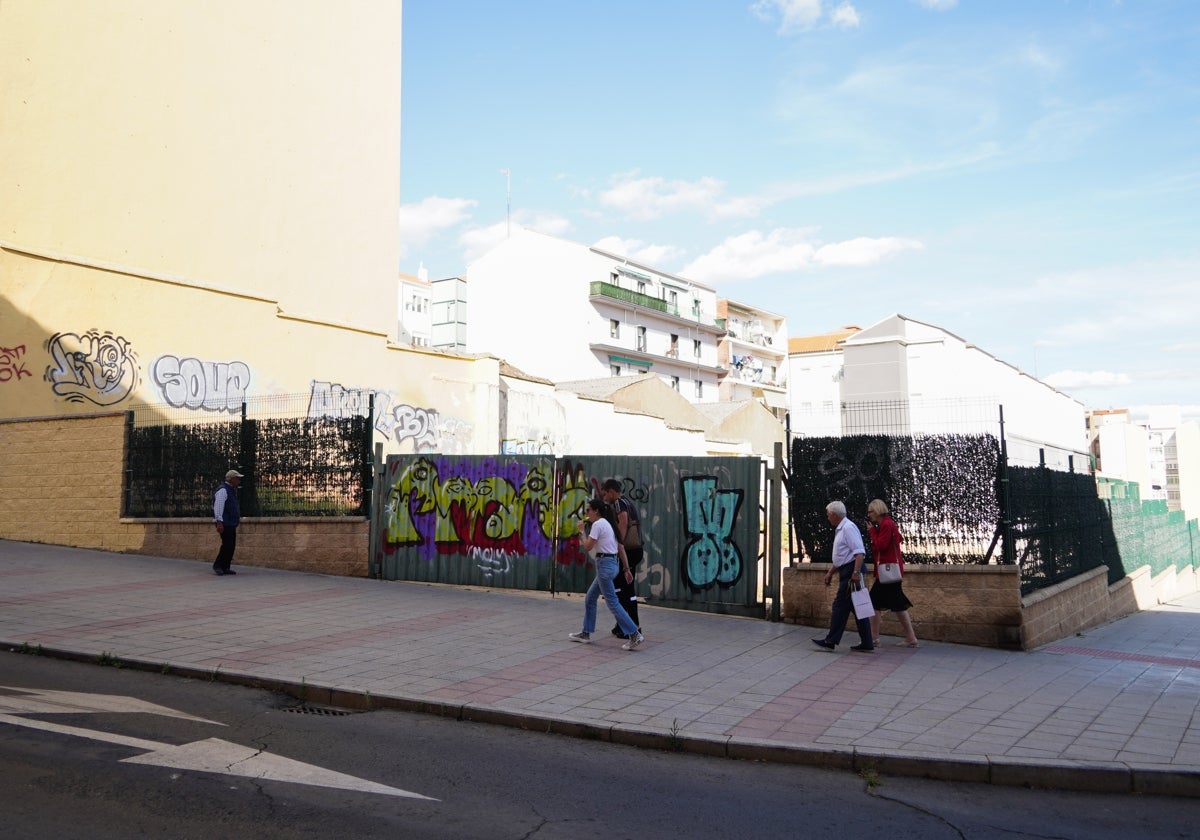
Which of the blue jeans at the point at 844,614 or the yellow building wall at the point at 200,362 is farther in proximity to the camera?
the yellow building wall at the point at 200,362

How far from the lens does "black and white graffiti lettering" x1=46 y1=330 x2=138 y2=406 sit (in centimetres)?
1794

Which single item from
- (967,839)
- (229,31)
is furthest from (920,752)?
(229,31)

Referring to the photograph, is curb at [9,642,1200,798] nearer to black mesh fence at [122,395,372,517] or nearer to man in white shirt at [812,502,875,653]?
man in white shirt at [812,502,875,653]

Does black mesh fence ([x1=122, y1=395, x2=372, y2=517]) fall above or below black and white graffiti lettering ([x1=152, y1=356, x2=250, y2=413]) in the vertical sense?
below

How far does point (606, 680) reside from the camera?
26.6 ft

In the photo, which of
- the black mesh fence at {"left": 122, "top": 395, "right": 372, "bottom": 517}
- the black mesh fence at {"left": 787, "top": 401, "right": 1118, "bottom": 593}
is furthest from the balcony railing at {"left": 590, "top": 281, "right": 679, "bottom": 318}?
the black mesh fence at {"left": 787, "top": 401, "right": 1118, "bottom": 593}

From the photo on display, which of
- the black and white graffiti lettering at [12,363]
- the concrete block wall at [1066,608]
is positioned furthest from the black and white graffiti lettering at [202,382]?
the concrete block wall at [1066,608]

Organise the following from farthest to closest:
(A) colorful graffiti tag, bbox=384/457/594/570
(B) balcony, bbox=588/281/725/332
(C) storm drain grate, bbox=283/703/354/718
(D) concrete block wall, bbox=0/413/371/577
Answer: (B) balcony, bbox=588/281/725/332
(D) concrete block wall, bbox=0/413/371/577
(A) colorful graffiti tag, bbox=384/457/594/570
(C) storm drain grate, bbox=283/703/354/718

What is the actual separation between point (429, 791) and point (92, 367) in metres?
16.6

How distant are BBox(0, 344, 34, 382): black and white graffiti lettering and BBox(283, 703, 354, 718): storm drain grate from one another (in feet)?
45.5

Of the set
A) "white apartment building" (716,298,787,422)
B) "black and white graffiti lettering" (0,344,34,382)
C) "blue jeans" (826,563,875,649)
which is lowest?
"blue jeans" (826,563,875,649)

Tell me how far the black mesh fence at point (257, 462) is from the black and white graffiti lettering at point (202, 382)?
2.07 m

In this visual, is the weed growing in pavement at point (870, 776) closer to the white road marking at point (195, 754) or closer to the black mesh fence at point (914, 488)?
the white road marking at point (195, 754)

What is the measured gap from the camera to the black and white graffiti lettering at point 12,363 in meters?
17.3
